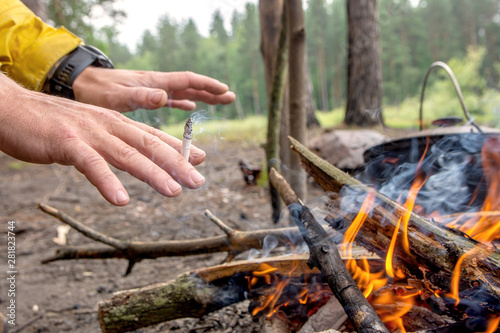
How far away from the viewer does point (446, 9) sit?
127 feet

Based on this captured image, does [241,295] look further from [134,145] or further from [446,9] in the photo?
[446,9]

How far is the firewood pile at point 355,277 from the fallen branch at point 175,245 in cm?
1

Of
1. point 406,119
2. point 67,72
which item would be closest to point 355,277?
point 67,72

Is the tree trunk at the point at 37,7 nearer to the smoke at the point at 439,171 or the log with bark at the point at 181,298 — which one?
the log with bark at the point at 181,298

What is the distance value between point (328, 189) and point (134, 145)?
92cm

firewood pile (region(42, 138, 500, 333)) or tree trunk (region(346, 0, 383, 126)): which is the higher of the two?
tree trunk (region(346, 0, 383, 126))

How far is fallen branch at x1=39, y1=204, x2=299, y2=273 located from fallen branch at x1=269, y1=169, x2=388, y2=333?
441 millimetres

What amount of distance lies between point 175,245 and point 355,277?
121cm

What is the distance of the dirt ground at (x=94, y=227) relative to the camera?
2.52 m

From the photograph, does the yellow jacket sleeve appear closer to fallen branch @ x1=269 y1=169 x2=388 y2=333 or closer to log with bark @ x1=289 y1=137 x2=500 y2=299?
fallen branch @ x1=269 y1=169 x2=388 y2=333

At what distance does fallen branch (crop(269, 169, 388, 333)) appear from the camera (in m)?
1.07

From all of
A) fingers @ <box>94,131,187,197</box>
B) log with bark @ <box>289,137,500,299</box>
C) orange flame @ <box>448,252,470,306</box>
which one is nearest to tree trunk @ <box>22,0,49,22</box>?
fingers @ <box>94,131,187,197</box>

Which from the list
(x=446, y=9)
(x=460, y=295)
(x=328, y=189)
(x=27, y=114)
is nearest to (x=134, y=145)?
(x=27, y=114)

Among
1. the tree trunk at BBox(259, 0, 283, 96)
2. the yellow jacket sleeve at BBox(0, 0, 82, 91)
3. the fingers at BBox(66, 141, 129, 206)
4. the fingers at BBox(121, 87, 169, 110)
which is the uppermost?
the tree trunk at BBox(259, 0, 283, 96)
